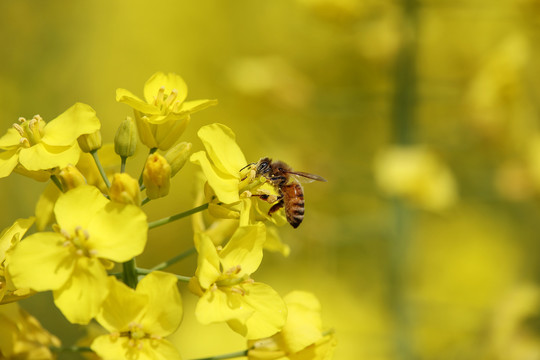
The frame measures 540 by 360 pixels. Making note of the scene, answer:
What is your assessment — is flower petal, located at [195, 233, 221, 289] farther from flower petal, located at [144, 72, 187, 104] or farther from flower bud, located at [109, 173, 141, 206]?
flower petal, located at [144, 72, 187, 104]

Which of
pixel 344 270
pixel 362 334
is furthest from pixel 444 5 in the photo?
pixel 344 270

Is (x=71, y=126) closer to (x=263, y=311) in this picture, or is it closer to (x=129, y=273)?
(x=129, y=273)

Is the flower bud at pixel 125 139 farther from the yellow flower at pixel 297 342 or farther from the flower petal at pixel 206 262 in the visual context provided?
the yellow flower at pixel 297 342

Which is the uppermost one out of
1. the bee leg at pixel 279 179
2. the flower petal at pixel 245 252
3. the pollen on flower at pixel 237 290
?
the bee leg at pixel 279 179

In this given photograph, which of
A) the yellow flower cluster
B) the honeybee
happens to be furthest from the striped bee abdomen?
the yellow flower cluster

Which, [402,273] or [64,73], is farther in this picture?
[64,73]

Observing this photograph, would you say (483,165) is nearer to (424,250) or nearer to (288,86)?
(424,250)

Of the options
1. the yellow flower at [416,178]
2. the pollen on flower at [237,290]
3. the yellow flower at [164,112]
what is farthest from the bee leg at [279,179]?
the yellow flower at [416,178]
